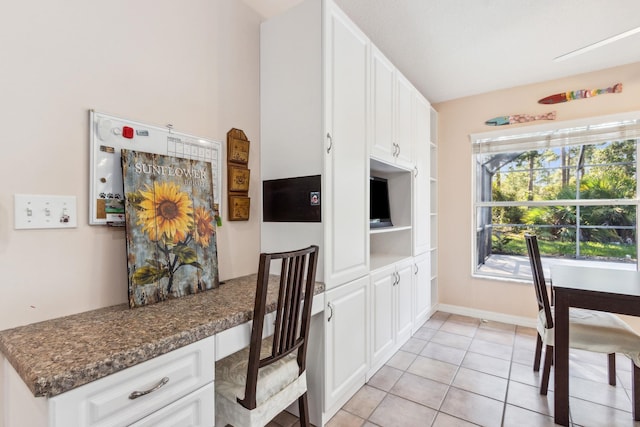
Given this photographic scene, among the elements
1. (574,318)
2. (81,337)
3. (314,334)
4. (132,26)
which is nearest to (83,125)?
(132,26)

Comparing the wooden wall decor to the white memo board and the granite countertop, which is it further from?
the granite countertop

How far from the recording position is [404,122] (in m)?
2.79

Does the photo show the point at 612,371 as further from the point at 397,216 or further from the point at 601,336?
the point at 397,216

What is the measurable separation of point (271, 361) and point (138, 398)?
1.69ft

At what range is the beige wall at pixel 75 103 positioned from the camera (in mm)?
1104

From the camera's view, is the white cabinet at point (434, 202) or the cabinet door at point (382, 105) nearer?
the cabinet door at point (382, 105)

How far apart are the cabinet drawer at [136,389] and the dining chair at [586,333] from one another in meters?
2.11

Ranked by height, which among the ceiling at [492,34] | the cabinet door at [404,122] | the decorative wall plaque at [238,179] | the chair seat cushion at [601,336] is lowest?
the chair seat cushion at [601,336]

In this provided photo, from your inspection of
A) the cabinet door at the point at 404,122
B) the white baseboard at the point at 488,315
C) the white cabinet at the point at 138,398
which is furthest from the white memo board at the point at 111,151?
the white baseboard at the point at 488,315

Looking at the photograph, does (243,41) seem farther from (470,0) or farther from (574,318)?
(574,318)

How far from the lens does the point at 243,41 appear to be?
1929 millimetres

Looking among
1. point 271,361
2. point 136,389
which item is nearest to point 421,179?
point 271,361

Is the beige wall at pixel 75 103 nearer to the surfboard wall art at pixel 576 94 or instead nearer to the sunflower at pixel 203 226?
the sunflower at pixel 203 226

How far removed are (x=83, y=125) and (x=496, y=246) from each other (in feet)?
13.2
